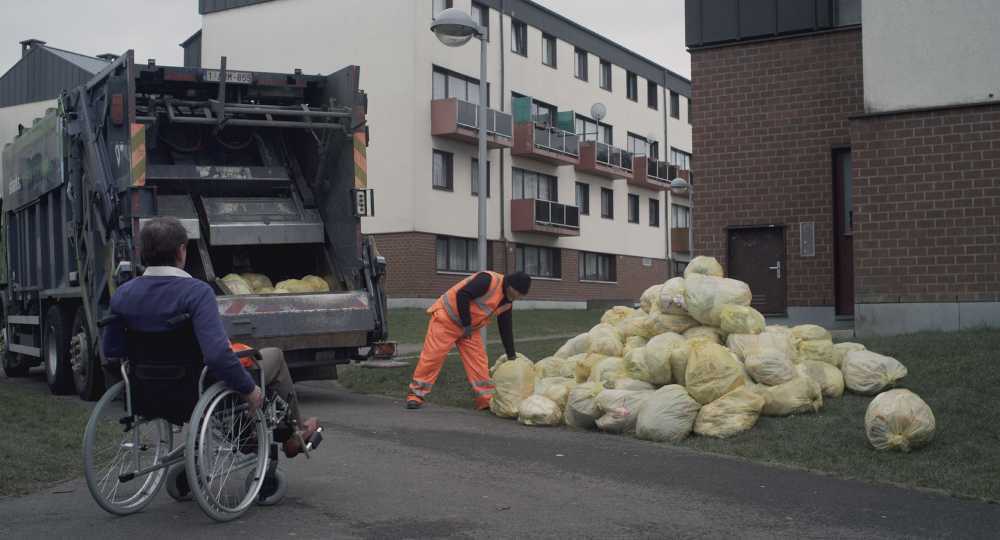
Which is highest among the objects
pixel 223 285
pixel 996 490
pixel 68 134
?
pixel 68 134

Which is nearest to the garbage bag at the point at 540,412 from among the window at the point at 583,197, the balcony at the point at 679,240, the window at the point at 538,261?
the window at the point at 538,261

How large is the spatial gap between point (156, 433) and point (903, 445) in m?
4.91

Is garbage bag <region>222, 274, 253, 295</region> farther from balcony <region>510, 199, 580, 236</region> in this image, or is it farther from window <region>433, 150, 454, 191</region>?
balcony <region>510, 199, 580, 236</region>

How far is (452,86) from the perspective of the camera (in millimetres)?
35781

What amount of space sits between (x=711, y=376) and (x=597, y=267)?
3724 cm

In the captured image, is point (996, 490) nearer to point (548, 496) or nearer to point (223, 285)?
point (548, 496)

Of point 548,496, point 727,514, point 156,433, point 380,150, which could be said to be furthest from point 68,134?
point 380,150

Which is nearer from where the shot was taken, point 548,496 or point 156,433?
point 156,433

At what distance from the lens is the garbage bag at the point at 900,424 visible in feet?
25.7

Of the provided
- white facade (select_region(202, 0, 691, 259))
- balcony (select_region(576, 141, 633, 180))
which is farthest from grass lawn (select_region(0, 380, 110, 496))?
balcony (select_region(576, 141, 633, 180))

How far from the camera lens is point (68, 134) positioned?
11.9 metres

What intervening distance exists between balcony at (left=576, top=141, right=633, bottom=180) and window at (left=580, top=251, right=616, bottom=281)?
3274 mm

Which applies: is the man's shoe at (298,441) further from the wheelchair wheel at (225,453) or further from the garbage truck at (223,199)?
the garbage truck at (223,199)

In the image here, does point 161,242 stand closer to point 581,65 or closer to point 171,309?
point 171,309
